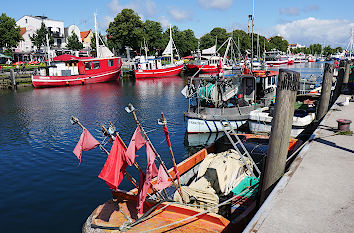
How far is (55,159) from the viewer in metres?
17.1

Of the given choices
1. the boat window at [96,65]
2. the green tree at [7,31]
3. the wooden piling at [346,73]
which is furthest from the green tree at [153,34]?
the wooden piling at [346,73]

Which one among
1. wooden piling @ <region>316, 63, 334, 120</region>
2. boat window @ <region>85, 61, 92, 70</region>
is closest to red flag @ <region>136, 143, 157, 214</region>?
wooden piling @ <region>316, 63, 334, 120</region>

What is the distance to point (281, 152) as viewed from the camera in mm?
6973

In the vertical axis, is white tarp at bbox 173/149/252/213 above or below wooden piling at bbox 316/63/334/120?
below

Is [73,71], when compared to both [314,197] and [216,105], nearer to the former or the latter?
[216,105]

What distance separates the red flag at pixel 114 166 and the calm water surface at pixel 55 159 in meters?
1.28

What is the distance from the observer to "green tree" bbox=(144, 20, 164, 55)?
9100 cm

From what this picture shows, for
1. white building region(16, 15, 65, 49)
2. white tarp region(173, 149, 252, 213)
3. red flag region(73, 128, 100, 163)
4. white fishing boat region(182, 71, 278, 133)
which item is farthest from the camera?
white building region(16, 15, 65, 49)

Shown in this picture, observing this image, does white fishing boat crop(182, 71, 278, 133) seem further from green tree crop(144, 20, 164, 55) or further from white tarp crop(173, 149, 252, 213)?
green tree crop(144, 20, 164, 55)

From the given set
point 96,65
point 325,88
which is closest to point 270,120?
point 325,88

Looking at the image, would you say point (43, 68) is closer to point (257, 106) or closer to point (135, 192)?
point (257, 106)

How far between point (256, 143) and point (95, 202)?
8370 millimetres

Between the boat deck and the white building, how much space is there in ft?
310

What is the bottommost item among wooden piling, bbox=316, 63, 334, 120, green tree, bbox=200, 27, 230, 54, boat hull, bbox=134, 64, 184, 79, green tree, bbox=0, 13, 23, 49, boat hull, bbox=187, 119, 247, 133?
boat hull, bbox=187, 119, 247, 133
